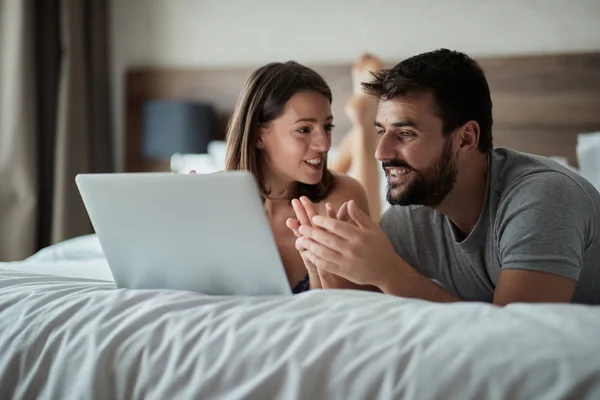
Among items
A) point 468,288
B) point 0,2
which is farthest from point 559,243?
point 0,2

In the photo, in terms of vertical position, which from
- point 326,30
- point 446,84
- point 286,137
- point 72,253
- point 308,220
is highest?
point 326,30

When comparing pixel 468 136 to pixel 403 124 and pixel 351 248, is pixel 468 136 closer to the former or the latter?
pixel 403 124

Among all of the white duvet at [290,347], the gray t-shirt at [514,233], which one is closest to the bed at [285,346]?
the white duvet at [290,347]

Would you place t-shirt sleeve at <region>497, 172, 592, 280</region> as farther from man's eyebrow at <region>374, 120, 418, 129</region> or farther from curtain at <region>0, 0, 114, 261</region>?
curtain at <region>0, 0, 114, 261</region>

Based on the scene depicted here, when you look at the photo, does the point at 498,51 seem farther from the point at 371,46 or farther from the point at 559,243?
the point at 559,243

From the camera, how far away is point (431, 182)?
141cm

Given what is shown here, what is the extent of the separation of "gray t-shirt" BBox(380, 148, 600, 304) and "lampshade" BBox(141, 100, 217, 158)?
1878 millimetres

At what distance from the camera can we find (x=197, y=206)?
1084 millimetres

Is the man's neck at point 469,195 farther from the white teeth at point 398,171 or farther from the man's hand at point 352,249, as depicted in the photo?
the man's hand at point 352,249

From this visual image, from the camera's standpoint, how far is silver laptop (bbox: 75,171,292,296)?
106 cm

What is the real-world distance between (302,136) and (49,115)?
233cm

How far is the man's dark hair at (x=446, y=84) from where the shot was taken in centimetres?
138

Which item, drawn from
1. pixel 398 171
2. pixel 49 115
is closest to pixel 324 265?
pixel 398 171

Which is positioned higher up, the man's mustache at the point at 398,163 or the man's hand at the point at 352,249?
the man's mustache at the point at 398,163
